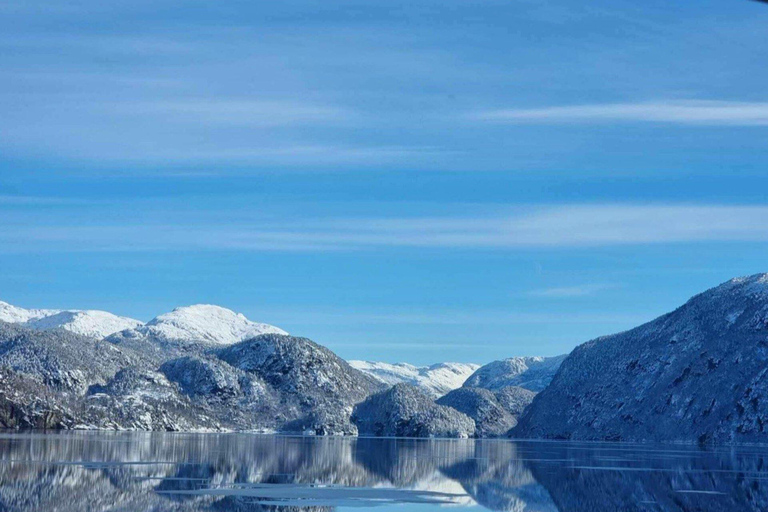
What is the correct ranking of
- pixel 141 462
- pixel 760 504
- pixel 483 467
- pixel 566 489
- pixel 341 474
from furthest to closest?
pixel 483 467 → pixel 141 462 → pixel 341 474 → pixel 566 489 → pixel 760 504

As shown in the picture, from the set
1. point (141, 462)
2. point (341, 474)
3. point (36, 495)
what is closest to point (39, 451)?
point (141, 462)

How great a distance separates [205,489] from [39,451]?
64180 mm

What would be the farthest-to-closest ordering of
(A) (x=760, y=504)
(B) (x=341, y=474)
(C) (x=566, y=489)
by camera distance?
(B) (x=341, y=474), (C) (x=566, y=489), (A) (x=760, y=504)

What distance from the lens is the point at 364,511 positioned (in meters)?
80.2

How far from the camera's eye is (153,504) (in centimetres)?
7781

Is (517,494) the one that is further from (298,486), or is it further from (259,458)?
(259,458)

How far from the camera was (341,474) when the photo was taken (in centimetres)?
12144

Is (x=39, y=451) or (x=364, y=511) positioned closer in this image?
(x=364, y=511)

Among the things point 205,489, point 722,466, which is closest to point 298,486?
point 205,489

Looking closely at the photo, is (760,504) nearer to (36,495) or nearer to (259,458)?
(36,495)

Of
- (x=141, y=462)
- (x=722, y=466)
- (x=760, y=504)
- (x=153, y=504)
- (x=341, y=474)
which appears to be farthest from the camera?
(x=722, y=466)

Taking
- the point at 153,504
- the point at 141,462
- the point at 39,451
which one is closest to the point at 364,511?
the point at 153,504

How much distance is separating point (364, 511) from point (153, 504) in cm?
1492

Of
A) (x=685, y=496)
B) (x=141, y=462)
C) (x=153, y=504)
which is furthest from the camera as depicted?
(x=141, y=462)
